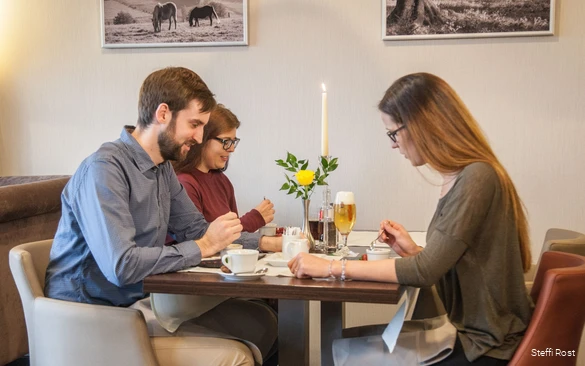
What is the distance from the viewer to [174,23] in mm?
3480

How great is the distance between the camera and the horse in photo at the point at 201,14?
343cm

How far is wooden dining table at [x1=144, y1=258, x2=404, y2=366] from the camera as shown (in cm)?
153

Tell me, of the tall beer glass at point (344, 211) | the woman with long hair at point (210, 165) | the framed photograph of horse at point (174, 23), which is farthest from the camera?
the framed photograph of horse at point (174, 23)

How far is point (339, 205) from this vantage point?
202 cm

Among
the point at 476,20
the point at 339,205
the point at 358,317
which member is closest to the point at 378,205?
the point at 358,317

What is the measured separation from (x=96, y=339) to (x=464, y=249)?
3.15 feet

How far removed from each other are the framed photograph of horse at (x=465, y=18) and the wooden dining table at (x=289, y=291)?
1.94m

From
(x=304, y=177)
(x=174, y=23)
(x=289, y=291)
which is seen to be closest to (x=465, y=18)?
(x=174, y=23)

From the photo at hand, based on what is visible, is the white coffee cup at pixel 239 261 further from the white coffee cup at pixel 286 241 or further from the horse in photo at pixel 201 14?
the horse in photo at pixel 201 14

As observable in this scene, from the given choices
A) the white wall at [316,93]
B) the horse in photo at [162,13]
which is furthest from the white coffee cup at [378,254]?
the horse in photo at [162,13]

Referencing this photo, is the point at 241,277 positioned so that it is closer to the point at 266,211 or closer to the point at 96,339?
the point at 96,339

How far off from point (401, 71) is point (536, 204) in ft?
3.12

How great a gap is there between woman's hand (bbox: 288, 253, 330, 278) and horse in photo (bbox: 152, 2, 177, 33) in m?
2.20

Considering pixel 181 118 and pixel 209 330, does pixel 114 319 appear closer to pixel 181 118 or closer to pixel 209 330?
pixel 209 330
